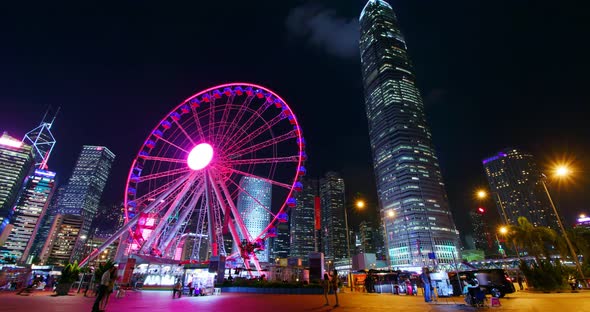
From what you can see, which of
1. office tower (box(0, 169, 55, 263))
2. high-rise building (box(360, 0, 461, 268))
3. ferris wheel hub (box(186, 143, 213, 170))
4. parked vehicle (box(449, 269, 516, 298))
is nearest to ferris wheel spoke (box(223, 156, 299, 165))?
ferris wheel hub (box(186, 143, 213, 170))

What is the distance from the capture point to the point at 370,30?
178m

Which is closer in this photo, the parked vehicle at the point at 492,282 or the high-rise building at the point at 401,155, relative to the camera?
the parked vehicle at the point at 492,282

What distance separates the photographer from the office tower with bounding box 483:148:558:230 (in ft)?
539

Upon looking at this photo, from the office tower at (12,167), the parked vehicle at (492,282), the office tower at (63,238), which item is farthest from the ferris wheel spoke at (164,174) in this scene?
the office tower at (12,167)

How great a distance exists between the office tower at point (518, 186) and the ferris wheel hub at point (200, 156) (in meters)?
181

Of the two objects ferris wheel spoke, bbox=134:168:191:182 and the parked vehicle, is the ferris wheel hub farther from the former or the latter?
Result: the parked vehicle

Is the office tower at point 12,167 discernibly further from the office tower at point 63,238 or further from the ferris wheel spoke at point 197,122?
the ferris wheel spoke at point 197,122

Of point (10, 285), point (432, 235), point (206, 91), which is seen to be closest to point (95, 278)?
point (10, 285)

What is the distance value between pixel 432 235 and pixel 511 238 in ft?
344

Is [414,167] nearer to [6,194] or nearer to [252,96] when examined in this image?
[252,96]

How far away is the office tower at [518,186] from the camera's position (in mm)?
164375

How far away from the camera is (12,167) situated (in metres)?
152

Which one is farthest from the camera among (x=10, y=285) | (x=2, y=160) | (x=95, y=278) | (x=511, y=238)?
(x=2, y=160)

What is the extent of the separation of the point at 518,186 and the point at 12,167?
285055 mm
